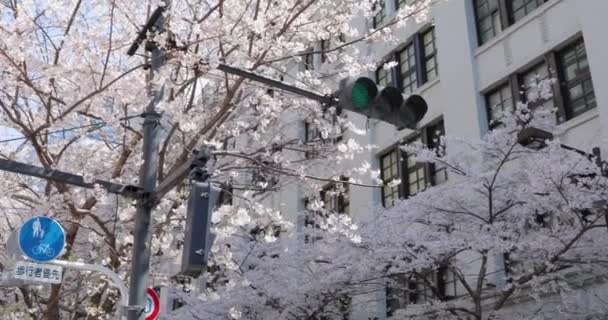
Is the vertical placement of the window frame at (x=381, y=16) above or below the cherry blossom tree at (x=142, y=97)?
above

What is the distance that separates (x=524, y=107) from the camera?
Result: 43.7 ft

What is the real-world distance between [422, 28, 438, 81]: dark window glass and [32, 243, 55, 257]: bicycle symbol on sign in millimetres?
15565

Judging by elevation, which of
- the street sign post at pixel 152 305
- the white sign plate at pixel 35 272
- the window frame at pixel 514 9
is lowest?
the street sign post at pixel 152 305

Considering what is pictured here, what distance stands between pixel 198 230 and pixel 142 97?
16.8 ft

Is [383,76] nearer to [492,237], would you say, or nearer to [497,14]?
[497,14]

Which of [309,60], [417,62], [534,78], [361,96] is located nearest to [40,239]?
[361,96]

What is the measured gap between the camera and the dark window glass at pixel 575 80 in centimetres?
1636

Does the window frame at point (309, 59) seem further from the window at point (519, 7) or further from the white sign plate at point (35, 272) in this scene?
the window at point (519, 7)

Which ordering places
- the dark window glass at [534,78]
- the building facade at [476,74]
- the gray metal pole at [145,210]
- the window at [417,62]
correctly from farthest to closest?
the window at [417,62] < the dark window glass at [534,78] < the building facade at [476,74] < the gray metal pole at [145,210]

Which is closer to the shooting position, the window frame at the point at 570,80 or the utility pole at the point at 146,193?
the utility pole at the point at 146,193

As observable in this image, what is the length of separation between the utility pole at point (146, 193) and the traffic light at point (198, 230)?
1454mm

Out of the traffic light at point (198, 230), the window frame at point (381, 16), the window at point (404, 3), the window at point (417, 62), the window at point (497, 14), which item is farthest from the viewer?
the window frame at point (381, 16)

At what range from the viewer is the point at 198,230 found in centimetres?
602

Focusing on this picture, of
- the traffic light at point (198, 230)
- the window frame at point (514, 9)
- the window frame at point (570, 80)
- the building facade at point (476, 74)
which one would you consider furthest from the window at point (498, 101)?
the traffic light at point (198, 230)
